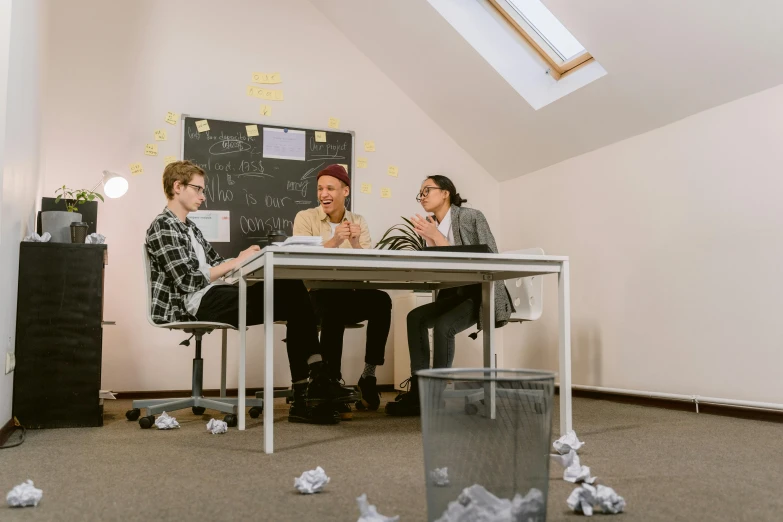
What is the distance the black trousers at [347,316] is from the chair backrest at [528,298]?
0.66 meters

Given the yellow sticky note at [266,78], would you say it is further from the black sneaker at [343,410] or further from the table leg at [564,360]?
the table leg at [564,360]

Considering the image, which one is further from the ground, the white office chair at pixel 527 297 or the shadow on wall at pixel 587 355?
the white office chair at pixel 527 297

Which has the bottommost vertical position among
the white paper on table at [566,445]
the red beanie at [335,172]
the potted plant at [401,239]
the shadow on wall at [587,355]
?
the white paper on table at [566,445]

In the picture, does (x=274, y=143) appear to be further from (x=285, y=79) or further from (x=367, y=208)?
(x=367, y=208)

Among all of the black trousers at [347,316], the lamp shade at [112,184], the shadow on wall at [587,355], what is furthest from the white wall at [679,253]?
the lamp shade at [112,184]

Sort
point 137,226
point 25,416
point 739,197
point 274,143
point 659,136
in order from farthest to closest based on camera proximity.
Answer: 1. point 274,143
2. point 137,226
3. point 659,136
4. point 739,197
5. point 25,416

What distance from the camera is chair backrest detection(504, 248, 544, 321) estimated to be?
133 inches

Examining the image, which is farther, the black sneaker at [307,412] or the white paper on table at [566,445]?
the black sneaker at [307,412]

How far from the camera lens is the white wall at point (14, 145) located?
2.16 m

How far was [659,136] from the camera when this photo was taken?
3479 mm

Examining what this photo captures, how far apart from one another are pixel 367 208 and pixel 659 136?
1.85 metres

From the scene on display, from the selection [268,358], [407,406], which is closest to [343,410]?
[407,406]

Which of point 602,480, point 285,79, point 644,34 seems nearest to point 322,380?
point 602,480

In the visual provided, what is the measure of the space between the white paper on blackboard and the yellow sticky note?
12.3 inches
